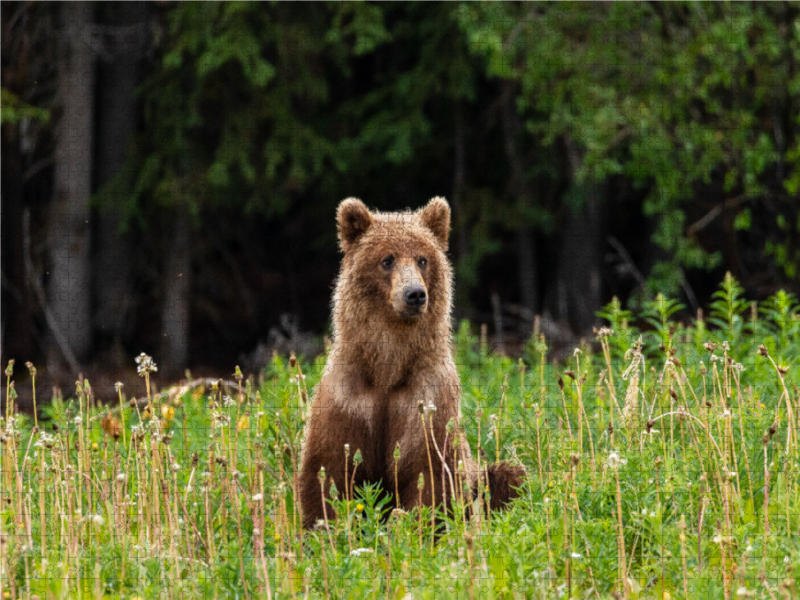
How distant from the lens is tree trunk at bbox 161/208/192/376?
12.6 m

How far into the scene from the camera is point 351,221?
18.7 ft

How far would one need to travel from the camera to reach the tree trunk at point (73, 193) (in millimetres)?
13047

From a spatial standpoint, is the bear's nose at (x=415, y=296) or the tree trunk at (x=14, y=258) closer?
the bear's nose at (x=415, y=296)

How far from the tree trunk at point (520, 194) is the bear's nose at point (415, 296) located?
7.90 metres

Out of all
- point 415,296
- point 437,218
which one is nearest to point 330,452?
point 415,296

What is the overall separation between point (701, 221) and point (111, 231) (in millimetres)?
8056

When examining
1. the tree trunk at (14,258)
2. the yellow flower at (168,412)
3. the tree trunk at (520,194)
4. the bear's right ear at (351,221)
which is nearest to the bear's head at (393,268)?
the bear's right ear at (351,221)

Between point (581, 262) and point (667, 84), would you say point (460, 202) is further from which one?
point (667, 84)

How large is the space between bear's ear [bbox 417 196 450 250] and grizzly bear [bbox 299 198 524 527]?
0.26m

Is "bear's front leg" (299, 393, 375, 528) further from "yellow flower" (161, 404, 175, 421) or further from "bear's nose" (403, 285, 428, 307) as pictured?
"yellow flower" (161, 404, 175, 421)

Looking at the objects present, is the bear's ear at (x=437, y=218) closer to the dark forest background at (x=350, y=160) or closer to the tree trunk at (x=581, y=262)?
the dark forest background at (x=350, y=160)

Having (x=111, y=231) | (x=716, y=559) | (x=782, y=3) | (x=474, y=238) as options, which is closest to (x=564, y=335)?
(x=474, y=238)

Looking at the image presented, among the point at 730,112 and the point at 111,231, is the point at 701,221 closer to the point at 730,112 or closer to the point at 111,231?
the point at 730,112

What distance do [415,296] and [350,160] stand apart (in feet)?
25.9
